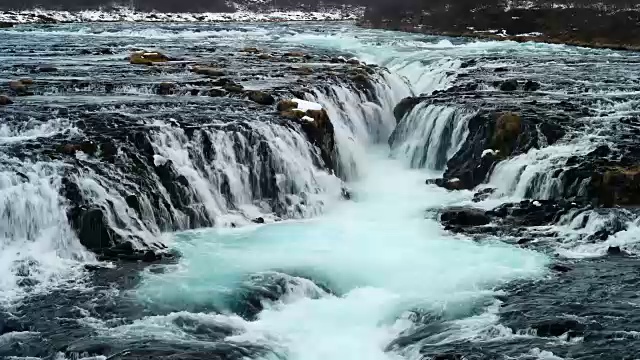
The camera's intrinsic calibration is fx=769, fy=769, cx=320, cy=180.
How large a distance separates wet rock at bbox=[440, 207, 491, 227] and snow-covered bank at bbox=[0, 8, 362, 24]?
82488 millimetres

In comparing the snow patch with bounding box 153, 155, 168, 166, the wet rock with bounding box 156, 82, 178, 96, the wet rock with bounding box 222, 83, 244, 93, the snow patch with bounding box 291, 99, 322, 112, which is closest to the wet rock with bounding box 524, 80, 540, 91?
the snow patch with bounding box 291, 99, 322, 112

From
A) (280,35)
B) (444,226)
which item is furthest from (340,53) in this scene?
(444,226)

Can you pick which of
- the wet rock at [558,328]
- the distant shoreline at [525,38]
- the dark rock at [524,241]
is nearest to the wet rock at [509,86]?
the dark rock at [524,241]

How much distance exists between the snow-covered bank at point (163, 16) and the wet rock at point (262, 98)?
71560 mm

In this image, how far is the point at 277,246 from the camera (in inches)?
766

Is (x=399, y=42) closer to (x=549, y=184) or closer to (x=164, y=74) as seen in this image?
(x=164, y=74)

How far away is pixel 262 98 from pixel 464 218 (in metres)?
10.9

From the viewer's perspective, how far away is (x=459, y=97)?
32594 millimetres

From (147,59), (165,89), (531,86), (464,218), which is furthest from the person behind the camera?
(147,59)

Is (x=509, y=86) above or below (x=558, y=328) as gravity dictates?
above

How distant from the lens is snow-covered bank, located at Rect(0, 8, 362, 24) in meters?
103

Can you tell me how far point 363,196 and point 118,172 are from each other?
825 centimetres

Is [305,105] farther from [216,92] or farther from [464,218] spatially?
[464,218]

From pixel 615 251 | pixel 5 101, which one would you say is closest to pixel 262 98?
pixel 5 101
